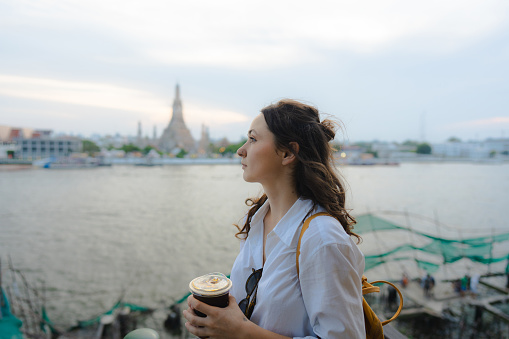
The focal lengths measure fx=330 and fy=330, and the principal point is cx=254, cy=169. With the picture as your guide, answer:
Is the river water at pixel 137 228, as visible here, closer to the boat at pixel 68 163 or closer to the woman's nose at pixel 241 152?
the woman's nose at pixel 241 152

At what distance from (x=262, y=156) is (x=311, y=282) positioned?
0.95 ft

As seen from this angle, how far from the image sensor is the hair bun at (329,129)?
29.8 inches

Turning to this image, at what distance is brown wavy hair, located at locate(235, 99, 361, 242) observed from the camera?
0.70 metres

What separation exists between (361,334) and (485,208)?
23743 millimetres

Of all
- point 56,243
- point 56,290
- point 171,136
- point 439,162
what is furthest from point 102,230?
point 439,162

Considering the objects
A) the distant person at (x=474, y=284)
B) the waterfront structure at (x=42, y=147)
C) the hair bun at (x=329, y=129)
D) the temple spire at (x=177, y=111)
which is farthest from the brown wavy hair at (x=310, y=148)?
the temple spire at (x=177, y=111)

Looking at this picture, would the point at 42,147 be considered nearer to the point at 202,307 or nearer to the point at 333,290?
the point at 202,307

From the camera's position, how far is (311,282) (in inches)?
22.7

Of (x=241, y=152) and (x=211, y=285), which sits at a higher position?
(x=241, y=152)

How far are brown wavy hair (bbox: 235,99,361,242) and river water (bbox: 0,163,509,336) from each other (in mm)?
128

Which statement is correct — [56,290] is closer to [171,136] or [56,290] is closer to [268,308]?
[268,308]

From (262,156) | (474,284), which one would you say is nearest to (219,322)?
(262,156)

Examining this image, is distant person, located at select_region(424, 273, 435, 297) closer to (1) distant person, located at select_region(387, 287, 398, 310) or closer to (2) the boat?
(1) distant person, located at select_region(387, 287, 398, 310)

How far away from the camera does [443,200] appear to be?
22.1 meters
